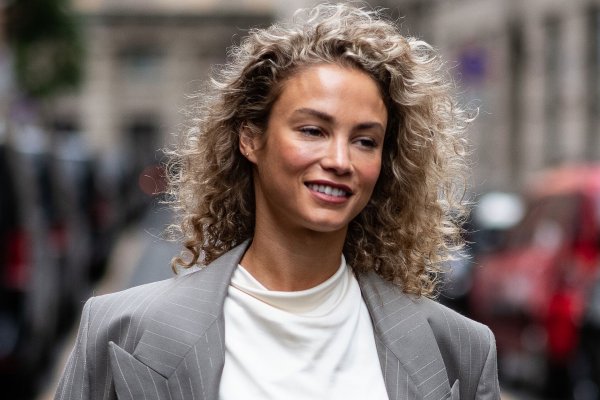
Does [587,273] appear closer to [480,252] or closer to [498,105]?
[480,252]

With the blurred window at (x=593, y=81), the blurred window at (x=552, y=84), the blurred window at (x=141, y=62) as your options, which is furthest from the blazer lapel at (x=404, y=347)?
the blurred window at (x=141, y=62)

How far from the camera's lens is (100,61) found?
232 ft

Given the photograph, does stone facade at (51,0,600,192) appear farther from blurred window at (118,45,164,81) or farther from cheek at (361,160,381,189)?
cheek at (361,160,381,189)

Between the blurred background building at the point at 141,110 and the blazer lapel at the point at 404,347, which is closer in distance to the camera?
the blazer lapel at the point at 404,347

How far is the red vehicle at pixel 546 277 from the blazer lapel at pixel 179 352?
6.43 metres

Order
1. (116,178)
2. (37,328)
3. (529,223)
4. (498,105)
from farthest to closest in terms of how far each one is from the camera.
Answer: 1. (498,105)
2. (116,178)
3. (529,223)
4. (37,328)

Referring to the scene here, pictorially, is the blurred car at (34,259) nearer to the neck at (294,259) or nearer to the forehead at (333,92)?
the neck at (294,259)

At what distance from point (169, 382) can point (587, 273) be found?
267 inches

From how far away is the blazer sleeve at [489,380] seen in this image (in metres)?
3.08

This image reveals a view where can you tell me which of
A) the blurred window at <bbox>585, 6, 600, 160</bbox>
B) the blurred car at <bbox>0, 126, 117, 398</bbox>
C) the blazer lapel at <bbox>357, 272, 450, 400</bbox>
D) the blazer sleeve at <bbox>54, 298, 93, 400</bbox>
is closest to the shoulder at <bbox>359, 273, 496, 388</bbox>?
the blazer lapel at <bbox>357, 272, 450, 400</bbox>

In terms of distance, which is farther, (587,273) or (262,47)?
(587,273)

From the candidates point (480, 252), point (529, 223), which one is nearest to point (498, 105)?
point (480, 252)

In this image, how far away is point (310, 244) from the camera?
3031 millimetres

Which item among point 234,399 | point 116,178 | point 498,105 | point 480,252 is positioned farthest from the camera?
point 498,105
